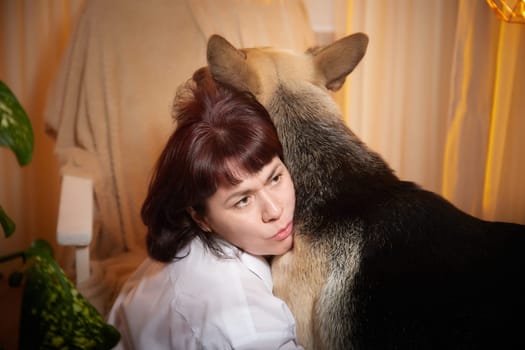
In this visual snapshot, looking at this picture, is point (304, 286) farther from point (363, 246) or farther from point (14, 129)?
point (14, 129)

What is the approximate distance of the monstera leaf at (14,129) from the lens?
1.60 ft

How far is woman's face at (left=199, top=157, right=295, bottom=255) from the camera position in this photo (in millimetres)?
941

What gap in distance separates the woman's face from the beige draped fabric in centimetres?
84

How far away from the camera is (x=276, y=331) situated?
877 millimetres

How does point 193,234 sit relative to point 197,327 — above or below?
above

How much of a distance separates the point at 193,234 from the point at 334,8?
1.35 m

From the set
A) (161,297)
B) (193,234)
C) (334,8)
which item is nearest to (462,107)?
(334,8)

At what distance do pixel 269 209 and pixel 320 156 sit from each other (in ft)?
0.74

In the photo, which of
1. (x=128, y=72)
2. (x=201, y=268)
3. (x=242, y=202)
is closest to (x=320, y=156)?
(x=242, y=202)

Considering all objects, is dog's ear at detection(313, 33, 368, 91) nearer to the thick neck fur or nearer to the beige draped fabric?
the thick neck fur

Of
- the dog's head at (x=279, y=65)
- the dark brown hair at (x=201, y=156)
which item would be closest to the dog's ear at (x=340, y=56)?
the dog's head at (x=279, y=65)

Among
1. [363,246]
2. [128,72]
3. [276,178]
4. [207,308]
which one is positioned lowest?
[207,308]

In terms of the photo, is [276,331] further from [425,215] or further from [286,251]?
[425,215]

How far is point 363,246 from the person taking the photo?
3.10ft
